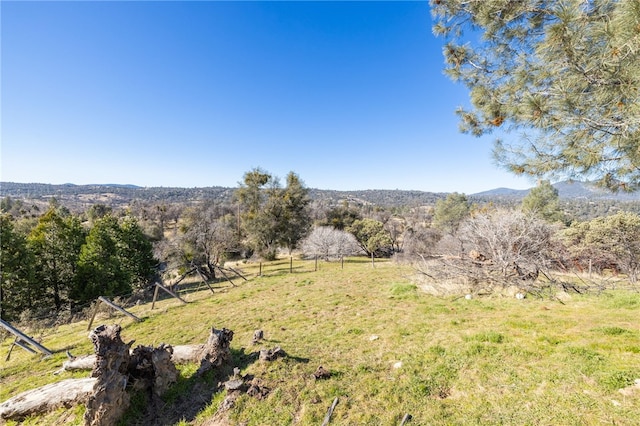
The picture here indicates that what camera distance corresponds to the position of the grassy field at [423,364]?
3369 mm

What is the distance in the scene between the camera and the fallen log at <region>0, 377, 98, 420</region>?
3.92 meters

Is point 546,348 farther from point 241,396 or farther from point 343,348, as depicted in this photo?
point 241,396

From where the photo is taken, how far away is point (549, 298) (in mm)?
7699

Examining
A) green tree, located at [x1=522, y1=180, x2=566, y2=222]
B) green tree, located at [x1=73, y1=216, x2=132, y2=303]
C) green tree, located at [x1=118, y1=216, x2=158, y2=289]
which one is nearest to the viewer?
green tree, located at [x1=73, y1=216, x2=132, y2=303]

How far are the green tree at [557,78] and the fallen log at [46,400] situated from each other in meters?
8.38

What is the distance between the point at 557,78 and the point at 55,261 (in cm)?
2477

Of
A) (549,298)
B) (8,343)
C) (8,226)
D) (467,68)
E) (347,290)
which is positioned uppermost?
(467,68)

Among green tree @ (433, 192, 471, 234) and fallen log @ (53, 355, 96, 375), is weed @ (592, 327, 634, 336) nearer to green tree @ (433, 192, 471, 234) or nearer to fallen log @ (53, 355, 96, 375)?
fallen log @ (53, 355, 96, 375)

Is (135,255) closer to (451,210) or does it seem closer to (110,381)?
(110,381)

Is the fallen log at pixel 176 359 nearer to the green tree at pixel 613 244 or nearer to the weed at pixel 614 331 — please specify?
the weed at pixel 614 331

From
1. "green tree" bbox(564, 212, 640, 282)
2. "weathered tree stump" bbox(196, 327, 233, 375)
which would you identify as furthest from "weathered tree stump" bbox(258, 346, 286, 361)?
"green tree" bbox(564, 212, 640, 282)

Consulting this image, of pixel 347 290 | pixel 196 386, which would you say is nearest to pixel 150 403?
pixel 196 386

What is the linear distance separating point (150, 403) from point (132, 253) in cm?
2045

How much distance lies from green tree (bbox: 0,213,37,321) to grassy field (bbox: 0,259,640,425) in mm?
8436
